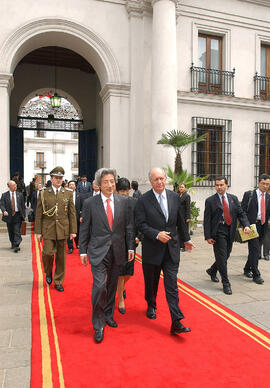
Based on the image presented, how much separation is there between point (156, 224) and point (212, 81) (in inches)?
446

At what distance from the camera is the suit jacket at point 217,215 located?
17.1 feet

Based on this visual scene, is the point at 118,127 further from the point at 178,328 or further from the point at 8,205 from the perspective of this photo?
the point at 178,328

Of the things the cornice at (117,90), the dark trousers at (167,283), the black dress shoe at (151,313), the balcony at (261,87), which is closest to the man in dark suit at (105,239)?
the dark trousers at (167,283)

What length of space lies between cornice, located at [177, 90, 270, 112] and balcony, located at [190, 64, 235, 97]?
0.29 meters

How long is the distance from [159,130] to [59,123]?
35.0 ft

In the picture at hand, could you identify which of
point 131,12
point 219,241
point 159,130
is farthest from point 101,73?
point 219,241

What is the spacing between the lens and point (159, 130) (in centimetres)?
1166

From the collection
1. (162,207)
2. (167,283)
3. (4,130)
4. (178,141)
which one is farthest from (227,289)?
(4,130)

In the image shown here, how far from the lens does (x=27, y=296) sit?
4.90 m

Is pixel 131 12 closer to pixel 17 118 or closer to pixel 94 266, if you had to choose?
pixel 17 118

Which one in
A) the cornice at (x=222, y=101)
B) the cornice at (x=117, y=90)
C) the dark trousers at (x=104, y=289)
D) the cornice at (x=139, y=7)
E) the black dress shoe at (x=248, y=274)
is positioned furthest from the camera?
the cornice at (x=222, y=101)

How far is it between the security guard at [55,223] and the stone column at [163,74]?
666 cm

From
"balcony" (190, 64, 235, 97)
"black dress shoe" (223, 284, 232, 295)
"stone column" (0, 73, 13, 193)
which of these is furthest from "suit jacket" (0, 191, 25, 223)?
"balcony" (190, 64, 235, 97)

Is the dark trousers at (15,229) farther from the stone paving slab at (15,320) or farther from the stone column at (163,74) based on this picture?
the stone column at (163,74)
